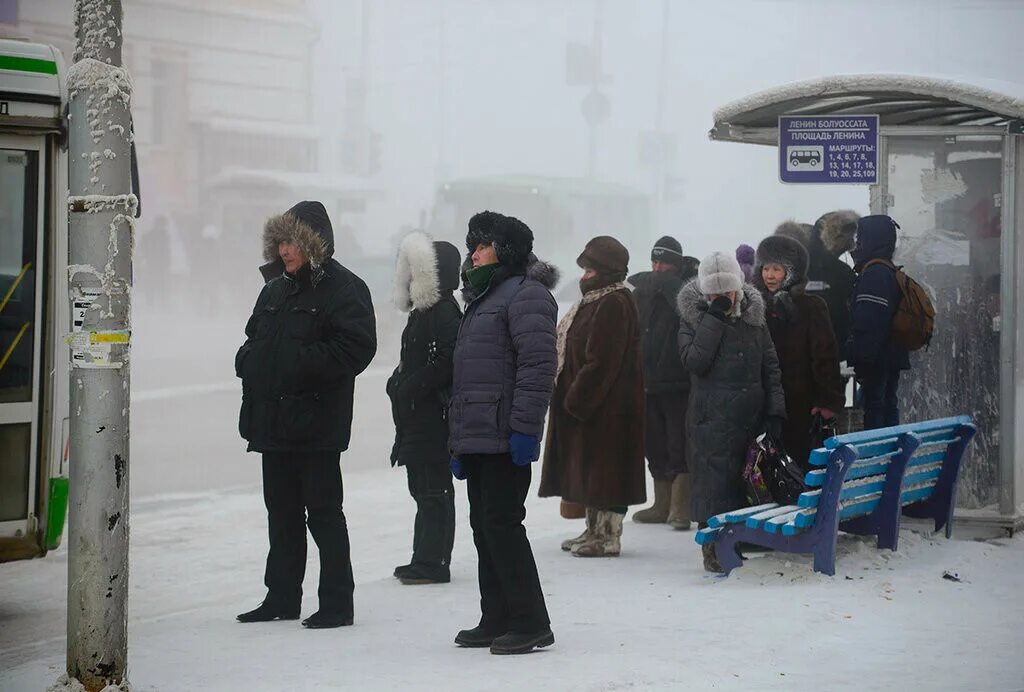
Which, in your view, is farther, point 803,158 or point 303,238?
point 803,158

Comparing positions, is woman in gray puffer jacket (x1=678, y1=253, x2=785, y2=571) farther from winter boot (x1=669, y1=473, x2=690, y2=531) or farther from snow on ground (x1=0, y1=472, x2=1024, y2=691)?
winter boot (x1=669, y1=473, x2=690, y2=531)

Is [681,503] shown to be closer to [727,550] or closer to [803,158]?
[727,550]

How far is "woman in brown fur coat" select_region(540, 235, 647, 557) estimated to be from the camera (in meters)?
8.05

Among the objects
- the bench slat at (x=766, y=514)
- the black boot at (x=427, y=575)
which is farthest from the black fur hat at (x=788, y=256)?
the black boot at (x=427, y=575)

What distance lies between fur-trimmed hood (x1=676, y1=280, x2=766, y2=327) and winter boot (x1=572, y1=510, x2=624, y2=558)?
1.30 m

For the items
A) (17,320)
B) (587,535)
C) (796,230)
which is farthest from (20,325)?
(796,230)

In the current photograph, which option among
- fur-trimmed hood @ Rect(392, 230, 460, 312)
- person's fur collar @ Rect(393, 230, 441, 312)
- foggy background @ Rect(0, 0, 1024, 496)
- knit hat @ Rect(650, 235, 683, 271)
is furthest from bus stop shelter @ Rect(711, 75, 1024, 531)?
foggy background @ Rect(0, 0, 1024, 496)

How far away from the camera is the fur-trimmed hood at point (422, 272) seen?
24.1 feet

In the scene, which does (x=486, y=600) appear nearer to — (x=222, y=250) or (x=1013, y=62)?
(x=222, y=250)

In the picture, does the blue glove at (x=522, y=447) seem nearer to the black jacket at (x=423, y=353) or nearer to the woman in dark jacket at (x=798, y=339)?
the black jacket at (x=423, y=353)

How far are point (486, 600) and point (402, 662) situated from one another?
471 millimetres

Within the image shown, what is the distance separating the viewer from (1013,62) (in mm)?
54000

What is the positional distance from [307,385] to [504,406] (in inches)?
40.0

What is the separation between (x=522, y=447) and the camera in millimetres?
5414
